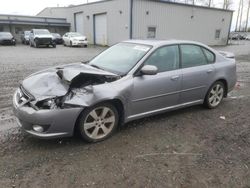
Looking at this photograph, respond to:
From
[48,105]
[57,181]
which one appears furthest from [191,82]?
[57,181]

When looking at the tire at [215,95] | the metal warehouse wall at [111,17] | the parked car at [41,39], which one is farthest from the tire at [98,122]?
the parked car at [41,39]

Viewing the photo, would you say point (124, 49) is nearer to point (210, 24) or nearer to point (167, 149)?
point (167, 149)

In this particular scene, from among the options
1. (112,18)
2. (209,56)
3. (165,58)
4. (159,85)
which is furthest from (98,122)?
(112,18)

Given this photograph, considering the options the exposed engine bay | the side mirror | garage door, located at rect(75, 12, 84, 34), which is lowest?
the exposed engine bay

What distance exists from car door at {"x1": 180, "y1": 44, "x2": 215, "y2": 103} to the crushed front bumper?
227 cm

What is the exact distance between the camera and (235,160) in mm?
3416

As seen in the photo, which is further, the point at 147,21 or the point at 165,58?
the point at 147,21

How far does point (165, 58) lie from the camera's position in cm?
448

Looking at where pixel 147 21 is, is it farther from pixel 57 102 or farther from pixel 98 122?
pixel 57 102

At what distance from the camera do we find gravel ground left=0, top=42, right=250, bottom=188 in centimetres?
293

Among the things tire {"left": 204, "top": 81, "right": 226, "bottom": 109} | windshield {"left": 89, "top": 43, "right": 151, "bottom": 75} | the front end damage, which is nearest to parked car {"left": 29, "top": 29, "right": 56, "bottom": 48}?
windshield {"left": 89, "top": 43, "right": 151, "bottom": 75}

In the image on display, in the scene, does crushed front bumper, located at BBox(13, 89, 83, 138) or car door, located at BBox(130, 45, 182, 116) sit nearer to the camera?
crushed front bumper, located at BBox(13, 89, 83, 138)

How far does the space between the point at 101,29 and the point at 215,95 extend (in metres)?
25.1

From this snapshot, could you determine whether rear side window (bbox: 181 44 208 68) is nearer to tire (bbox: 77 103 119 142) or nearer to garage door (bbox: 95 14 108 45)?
tire (bbox: 77 103 119 142)
